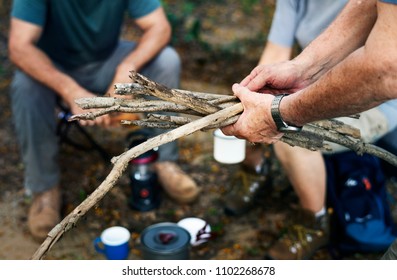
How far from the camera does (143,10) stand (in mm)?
3990

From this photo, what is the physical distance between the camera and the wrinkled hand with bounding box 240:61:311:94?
2.46 m

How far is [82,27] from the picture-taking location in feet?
12.7

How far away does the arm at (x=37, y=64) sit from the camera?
11.6ft

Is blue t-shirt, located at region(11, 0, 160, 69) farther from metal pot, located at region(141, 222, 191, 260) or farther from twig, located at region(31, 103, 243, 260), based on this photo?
twig, located at region(31, 103, 243, 260)

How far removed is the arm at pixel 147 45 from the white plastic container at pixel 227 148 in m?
0.85

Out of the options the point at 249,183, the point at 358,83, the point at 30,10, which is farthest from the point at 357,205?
the point at 30,10

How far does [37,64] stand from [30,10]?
35 cm

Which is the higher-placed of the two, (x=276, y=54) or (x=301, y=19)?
(x=301, y=19)

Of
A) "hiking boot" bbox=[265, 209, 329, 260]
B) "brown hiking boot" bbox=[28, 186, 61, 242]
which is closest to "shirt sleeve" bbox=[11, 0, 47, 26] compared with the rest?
"brown hiking boot" bbox=[28, 186, 61, 242]

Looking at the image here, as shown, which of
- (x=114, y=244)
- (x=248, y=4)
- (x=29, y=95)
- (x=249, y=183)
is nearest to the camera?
(x=114, y=244)

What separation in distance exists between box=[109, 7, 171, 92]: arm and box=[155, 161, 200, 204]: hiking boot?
0.68 meters

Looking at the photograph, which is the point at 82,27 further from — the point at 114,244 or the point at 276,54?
the point at 114,244

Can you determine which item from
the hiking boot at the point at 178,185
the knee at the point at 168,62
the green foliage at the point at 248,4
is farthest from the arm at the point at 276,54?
the green foliage at the point at 248,4
